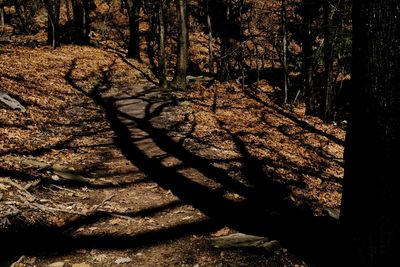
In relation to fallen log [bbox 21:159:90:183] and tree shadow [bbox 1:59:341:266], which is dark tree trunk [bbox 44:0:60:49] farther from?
fallen log [bbox 21:159:90:183]

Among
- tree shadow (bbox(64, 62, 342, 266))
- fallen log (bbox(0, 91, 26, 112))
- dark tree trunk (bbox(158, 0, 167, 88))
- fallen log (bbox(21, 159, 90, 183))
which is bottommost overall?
tree shadow (bbox(64, 62, 342, 266))

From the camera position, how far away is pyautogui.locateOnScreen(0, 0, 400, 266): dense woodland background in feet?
9.39

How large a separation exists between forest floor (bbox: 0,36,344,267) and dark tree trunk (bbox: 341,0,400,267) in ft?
5.53

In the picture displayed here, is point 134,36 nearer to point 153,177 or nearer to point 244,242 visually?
point 153,177

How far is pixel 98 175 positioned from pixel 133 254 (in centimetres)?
316

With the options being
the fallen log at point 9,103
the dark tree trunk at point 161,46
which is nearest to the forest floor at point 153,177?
the fallen log at point 9,103

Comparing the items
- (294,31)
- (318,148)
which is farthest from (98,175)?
(294,31)

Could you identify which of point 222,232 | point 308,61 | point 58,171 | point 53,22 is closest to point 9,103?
Result: point 58,171

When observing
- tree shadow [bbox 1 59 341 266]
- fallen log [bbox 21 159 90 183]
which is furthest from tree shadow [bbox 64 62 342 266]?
fallen log [bbox 21 159 90 183]

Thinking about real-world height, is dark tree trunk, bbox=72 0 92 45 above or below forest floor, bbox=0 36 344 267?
above

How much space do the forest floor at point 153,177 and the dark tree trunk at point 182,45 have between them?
1.92m

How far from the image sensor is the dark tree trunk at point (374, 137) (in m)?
2.70

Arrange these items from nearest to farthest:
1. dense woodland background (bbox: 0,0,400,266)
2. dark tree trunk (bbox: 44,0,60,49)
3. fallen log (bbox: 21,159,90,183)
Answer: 1. dense woodland background (bbox: 0,0,400,266)
2. fallen log (bbox: 21,159,90,183)
3. dark tree trunk (bbox: 44,0,60,49)

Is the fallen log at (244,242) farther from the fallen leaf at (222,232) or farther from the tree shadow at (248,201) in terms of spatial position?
the tree shadow at (248,201)
